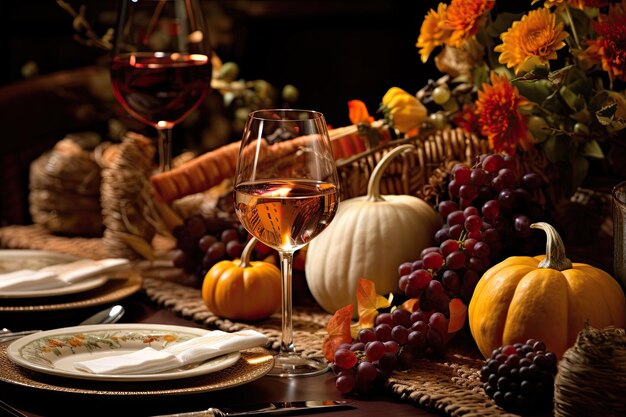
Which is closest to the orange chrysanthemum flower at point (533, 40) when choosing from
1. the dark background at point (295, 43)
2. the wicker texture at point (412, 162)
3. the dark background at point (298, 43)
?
the wicker texture at point (412, 162)

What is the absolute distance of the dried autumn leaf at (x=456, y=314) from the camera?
1182mm

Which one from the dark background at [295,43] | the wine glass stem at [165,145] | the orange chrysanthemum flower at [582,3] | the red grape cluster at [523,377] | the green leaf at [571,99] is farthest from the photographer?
the dark background at [295,43]

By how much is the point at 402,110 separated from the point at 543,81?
0.87 ft

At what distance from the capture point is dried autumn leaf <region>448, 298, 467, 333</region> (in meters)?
1.18

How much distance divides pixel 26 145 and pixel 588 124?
181 centimetres

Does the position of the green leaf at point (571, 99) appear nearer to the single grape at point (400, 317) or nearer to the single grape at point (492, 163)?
the single grape at point (492, 163)

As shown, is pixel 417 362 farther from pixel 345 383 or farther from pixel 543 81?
pixel 543 81

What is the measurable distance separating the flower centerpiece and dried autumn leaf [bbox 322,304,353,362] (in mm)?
418

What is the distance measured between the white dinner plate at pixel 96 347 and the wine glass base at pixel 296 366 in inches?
2.9

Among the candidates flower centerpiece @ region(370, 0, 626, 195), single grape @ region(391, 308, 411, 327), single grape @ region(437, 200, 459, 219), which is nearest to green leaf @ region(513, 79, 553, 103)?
flower centerpiece @ region(370, 0, 626, 195)

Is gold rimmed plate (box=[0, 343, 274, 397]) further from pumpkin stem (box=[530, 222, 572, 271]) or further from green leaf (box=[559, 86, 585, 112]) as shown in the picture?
green leaf (box=[559, 86, 585, 112])

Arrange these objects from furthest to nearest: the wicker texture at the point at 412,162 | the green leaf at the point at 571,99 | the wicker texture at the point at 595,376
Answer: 1. the wicker texture at the point at 412,162
2. the green leaf at the point at 571,99
3. the wicker texture at the point at 595,376

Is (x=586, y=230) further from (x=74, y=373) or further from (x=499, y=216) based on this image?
(x=74, y=373)

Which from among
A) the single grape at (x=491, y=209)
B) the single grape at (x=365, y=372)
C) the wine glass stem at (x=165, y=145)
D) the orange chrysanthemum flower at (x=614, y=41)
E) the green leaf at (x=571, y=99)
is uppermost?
the orange chrysanthemum flower at (x=614, y=41)
